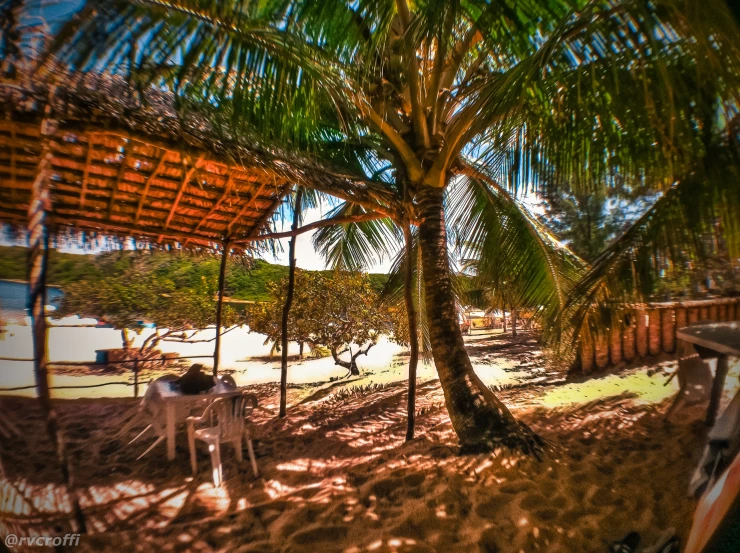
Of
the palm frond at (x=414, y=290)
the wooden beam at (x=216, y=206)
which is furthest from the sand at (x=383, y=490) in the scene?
the palm frond at (x=414, y=290)

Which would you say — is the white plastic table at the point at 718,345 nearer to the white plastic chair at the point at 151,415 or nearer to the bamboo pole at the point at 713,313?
the bamboo pole at the point at 713,313

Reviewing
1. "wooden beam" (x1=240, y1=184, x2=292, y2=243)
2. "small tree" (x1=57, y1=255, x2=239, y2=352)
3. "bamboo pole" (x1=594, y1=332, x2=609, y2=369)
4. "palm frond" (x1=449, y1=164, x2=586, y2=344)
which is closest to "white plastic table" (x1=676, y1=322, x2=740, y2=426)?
"bamboo pole" (x1=594, y1=332, x2=609, y2=369)

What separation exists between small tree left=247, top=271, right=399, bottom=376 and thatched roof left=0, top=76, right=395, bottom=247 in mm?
405

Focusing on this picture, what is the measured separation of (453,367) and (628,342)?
79 centimetres

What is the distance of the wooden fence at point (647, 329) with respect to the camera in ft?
2.81

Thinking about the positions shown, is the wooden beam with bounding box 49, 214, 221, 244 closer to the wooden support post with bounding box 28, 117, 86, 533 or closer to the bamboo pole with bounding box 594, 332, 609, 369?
the wooden support post with bounding box 28, 117, 86, 533

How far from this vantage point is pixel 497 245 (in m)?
1.94

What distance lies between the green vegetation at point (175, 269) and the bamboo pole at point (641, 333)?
1273 mm

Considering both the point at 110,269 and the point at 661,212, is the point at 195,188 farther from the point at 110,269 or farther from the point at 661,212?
the point at 661,212

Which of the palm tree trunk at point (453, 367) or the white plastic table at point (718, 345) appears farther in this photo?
the palm tree trunk at point (453, 367)

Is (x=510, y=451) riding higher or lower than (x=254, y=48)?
lower

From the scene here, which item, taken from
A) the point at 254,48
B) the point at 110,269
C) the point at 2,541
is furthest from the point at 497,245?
the point at 2,541

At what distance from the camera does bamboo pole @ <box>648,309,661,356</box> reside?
95 cm

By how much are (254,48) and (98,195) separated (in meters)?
0.78
